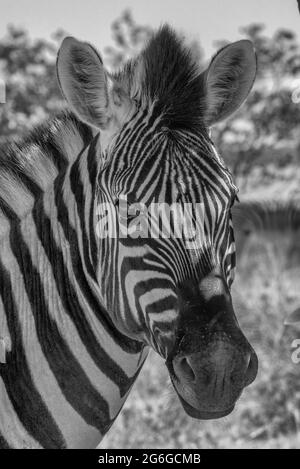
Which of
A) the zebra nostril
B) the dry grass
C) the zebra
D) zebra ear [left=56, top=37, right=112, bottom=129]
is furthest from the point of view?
the dry grass

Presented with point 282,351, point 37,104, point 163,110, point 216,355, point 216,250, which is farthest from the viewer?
point 37,104

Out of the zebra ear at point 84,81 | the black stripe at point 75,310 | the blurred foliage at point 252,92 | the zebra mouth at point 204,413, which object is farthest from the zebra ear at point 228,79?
the blurred foliage at point 252,92

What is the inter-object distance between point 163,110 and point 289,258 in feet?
22.1

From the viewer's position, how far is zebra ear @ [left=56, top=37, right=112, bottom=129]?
118 inches

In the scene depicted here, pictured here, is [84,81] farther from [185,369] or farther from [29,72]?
[29,72]

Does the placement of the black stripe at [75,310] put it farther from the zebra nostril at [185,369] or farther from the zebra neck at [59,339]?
the zebra nostril at [185,369]

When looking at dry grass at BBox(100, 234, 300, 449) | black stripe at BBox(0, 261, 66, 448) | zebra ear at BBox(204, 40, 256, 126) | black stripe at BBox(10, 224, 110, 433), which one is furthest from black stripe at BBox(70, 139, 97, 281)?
dry grass at BBox(100, 234, 300, 449)

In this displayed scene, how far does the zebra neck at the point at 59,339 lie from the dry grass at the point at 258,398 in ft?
7.36

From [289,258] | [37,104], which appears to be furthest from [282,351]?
[37,104]

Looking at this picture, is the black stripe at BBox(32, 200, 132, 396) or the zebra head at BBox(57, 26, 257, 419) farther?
the black stripe at BBox(32, 200, 132, 396)

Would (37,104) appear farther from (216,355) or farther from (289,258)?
(216,355)

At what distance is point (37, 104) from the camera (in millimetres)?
11367

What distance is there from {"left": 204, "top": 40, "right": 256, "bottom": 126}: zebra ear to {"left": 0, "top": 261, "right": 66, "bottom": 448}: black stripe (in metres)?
1.34

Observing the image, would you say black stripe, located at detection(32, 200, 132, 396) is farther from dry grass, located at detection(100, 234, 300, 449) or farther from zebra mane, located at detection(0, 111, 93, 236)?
dry grass, located at detection(100, 234, 300, 449)
